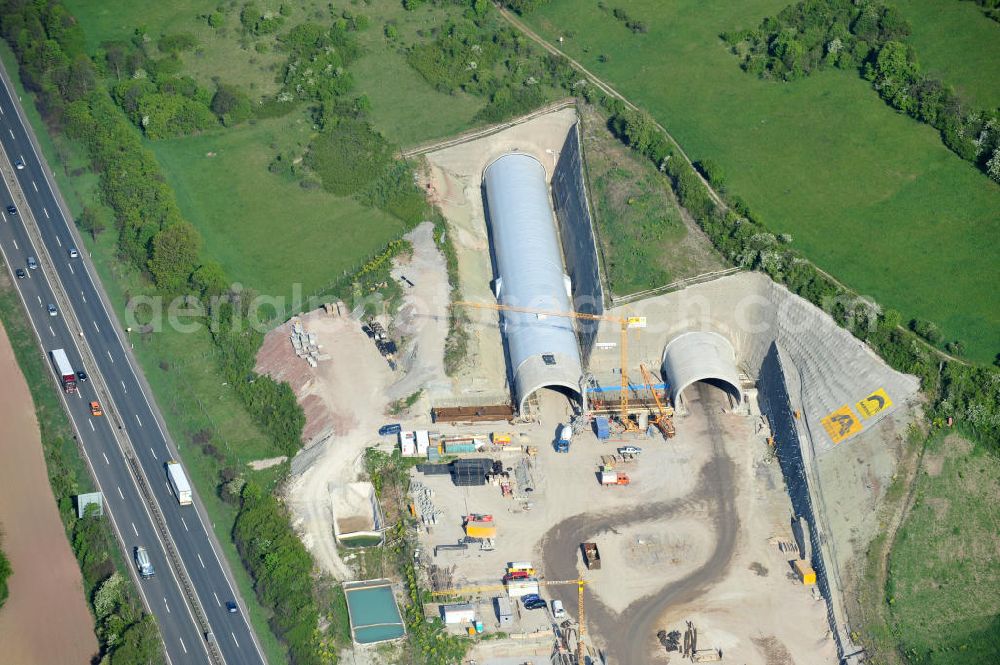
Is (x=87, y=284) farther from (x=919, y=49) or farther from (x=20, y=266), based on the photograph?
(x=919, y=49)

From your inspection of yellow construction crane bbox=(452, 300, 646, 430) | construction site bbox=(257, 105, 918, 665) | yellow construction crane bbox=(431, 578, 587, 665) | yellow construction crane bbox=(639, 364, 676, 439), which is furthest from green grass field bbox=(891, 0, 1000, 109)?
yellow construction crane bbox=(431, 578, 587, 665)

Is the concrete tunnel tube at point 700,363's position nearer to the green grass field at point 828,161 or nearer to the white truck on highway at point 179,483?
the green grass field at point 828,161

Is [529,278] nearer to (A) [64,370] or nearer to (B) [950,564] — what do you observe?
(A) [64,370]

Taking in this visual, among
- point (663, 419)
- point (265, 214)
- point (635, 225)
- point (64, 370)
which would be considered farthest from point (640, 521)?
point (64, 370)

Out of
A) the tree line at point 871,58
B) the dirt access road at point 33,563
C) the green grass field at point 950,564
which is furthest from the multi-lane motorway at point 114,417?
the tree line at point 871,58

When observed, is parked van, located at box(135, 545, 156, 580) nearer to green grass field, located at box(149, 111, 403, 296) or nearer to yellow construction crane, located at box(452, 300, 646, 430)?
green grass field, located at box(149, 111, 403, 296)

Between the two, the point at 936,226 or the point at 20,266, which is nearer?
the point at 936,226

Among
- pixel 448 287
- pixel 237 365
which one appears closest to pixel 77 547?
pixel 237 365
